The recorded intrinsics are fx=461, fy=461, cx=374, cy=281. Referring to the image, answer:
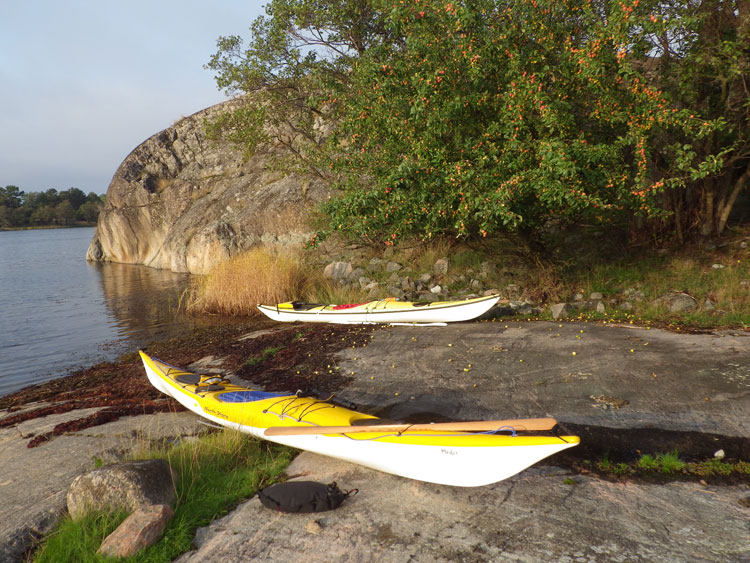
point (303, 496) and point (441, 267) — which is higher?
point (441, 267)

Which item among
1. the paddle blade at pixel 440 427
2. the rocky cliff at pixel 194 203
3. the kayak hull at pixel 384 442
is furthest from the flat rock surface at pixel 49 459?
the rocky cliff at pixel 194 203

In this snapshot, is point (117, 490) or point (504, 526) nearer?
point (504, 526)

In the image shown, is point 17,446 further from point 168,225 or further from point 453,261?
point 168,225

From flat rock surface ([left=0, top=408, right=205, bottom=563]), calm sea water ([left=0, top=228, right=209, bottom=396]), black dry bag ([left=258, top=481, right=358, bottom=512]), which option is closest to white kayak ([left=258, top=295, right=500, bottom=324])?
calm sea water ([left=0, top=228, right=209, bottom=396])

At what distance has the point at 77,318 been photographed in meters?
16.2

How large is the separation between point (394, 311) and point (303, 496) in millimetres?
6591

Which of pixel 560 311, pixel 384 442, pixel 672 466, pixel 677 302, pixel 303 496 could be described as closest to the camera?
pixel 303 496

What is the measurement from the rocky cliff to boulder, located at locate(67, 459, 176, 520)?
16.4 meters

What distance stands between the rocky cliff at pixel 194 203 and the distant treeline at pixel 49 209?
2902 inches

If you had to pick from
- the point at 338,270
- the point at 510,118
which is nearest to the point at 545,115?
the point at 510,118

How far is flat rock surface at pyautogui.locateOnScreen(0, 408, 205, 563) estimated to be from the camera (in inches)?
154

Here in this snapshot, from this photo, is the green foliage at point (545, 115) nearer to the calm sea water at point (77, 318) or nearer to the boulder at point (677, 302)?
the boulder at point (677, 302)

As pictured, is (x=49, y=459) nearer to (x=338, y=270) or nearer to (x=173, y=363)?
(x=173, y=363)

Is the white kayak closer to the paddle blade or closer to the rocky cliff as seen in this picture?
the paddle blade
